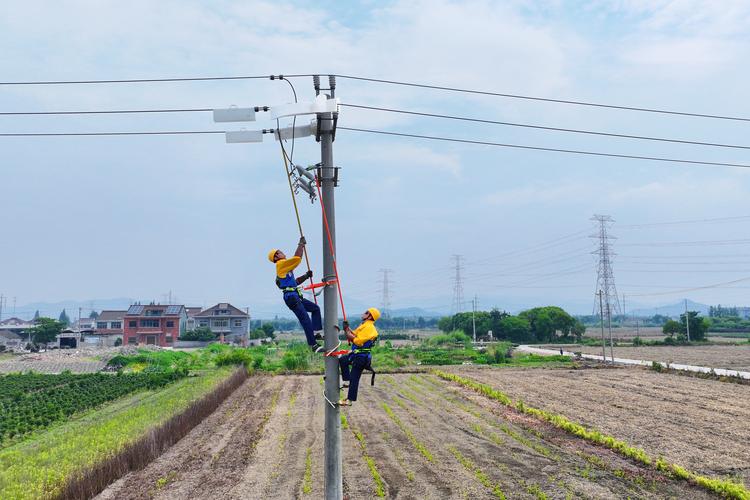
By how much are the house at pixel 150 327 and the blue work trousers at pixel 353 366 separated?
88.0 meters

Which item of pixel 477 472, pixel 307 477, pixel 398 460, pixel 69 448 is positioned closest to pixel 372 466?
pixel 398 460

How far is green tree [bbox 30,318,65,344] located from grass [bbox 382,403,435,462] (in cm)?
7817

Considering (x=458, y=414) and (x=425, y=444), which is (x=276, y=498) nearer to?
(x=425, y=444)

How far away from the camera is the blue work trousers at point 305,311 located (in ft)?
29.5

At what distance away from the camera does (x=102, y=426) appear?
21.3m

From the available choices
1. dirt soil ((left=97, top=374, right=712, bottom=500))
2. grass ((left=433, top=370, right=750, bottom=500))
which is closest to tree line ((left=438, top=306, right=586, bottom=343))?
grass ((left=433, top=370, right=750, bottom=500))

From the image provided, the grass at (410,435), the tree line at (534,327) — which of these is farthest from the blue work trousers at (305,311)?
the tree line at (534,327)

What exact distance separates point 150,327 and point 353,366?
3540 inches

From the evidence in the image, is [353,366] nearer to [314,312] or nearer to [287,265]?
[314,312]

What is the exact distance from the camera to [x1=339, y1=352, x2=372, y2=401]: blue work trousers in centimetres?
883

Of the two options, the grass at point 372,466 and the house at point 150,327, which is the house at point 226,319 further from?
the grass at point 372,466

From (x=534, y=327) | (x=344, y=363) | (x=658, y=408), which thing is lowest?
(x=658, y=408)

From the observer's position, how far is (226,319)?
340ft

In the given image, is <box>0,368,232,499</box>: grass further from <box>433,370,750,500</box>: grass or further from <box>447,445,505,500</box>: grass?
<box>433,370,750,500</box>: grass
